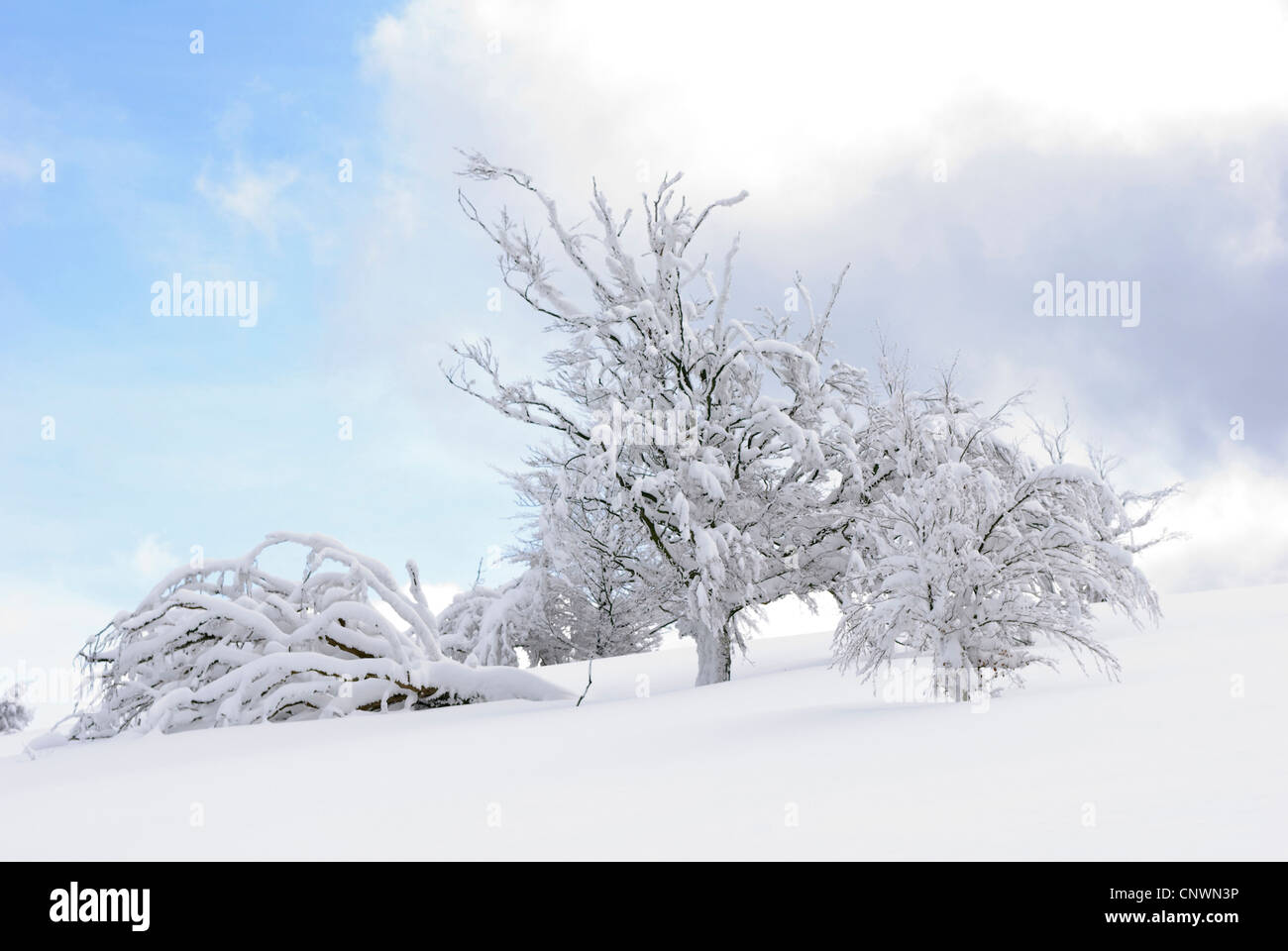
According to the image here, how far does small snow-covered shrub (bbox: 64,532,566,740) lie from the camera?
28.6ft

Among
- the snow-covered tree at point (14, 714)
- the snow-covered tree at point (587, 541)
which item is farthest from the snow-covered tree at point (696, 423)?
the snow-covered tree at point (14, 714)

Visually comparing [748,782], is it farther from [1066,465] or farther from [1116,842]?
[1066,465]

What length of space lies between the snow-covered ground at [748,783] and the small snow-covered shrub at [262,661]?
1.24m

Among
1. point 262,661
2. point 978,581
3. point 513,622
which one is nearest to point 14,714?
point 513,622

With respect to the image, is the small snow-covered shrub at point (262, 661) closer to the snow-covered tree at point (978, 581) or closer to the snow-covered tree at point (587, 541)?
the snow-covered tree at point (587, 541)

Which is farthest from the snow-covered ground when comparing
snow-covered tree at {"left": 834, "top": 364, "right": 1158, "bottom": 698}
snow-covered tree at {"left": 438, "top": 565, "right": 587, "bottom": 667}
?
snow-covered tree at {"left": 438, "top": 565, "right": 587, "bottom": 667}

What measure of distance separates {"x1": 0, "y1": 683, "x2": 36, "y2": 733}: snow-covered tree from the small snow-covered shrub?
11788mm

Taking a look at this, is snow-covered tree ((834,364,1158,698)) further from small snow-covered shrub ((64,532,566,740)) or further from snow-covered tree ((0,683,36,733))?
snow-covered tree ((0,683,36,733))

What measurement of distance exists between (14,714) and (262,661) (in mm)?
14656

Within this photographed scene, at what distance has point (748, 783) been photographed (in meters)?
3.98

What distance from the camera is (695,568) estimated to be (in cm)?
1096

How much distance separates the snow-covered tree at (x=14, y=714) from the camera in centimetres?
1886

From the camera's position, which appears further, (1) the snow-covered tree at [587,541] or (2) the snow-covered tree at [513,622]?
(2) the snow-covered tree at [513,622]
